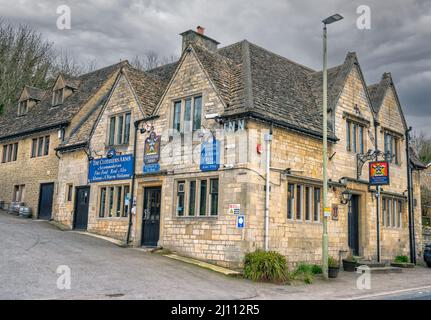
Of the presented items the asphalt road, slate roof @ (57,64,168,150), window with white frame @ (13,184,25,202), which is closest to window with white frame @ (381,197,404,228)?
the asphalt road

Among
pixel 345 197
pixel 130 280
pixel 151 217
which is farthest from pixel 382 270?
pixel 130 280

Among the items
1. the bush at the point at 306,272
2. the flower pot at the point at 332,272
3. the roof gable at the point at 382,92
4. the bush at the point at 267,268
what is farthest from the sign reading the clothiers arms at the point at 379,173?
the bush at the point at 267,268

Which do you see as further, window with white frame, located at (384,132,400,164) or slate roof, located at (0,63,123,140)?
slate roof, located at (0,63,123,140)

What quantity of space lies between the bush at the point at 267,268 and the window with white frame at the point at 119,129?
9.14m

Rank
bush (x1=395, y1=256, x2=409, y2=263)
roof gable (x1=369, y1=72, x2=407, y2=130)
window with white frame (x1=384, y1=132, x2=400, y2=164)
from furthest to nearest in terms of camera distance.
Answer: roof gable (x1=369, y1=72, x2=407, y2=130), window with white frame (x1=384, y1=132, x2=400, y2=164), bush (x1=395, y1=256, x2=409, y2=263)

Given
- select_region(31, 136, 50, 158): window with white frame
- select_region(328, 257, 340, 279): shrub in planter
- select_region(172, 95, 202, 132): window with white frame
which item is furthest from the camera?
select_region(31, 136, 50, 158): window with white frame

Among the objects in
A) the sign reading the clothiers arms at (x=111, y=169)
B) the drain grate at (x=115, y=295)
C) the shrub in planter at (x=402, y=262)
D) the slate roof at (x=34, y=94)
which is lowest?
the drain grate at (x=115, y=295)

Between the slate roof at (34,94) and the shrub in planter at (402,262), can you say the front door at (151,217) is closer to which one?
the shrub in planter at (402,262)

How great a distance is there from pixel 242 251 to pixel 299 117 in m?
6.42

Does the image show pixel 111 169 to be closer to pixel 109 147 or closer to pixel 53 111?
pixel 109 147

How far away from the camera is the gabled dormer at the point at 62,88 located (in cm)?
2953

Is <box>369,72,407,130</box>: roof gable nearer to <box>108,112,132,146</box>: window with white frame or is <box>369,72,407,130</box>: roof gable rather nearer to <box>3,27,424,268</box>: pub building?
<box>3,27,424,268</box>: pub building

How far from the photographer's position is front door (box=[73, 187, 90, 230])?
→ 22.4 meters

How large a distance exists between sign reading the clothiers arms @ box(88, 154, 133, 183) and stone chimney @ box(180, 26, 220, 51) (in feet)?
21.4
